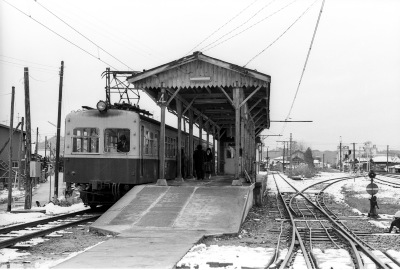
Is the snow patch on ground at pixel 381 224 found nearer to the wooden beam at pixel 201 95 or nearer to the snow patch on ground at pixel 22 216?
the wooden beam at pixel 201 95

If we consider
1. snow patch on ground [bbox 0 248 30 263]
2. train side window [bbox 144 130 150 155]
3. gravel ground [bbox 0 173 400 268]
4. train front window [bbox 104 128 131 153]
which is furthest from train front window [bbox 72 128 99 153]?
snow patch on ground [bbox 0 248 30 263]

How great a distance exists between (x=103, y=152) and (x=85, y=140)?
0.77 m

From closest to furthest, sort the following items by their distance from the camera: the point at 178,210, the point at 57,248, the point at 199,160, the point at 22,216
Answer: the point at 57,248, the point at 178,210, the point at 22,216, the point at 199,160

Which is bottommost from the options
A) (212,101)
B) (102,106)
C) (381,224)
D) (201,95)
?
(381,224)

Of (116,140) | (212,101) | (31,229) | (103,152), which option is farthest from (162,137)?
(31,229)

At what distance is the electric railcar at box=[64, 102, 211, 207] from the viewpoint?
15898mm

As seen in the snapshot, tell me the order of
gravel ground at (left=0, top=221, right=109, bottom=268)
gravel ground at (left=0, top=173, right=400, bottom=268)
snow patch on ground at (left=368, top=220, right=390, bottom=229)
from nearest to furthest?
1. gravel ground at (left=0, top=221, right=109, bottom=268)
2. gravel ground at (left=0, top=173, right=400, bottom=268)
3. snow patch on ground at (left=368, top=220, right=390, bottom=229)

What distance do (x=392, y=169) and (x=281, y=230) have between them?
94.8 metres

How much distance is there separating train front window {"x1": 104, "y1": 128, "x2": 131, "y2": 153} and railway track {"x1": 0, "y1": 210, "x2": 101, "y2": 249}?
89.4 inches

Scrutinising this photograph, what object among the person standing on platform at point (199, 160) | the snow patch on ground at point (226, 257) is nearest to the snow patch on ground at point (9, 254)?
the snow patch on ground at point (226, 257)

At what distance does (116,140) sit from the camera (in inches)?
637

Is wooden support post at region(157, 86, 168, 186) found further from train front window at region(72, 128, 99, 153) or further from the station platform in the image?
train front window at region(72, 128, 99, 153)

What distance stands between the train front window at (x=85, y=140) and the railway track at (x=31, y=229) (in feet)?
6.86

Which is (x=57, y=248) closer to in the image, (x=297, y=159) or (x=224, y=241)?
(x=224, y=241)
